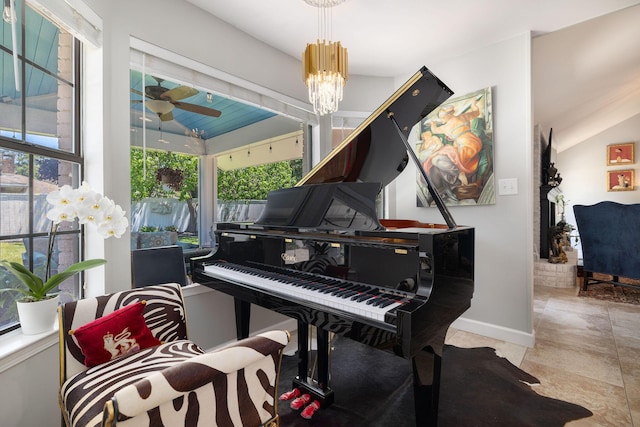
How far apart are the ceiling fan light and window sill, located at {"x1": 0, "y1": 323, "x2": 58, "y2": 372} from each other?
1603 millimetres

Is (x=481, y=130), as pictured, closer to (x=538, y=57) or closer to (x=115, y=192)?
(x=538, y=57)

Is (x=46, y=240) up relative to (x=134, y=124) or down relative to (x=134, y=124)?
down

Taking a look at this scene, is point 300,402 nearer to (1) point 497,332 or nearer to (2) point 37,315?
(2) point 37,315


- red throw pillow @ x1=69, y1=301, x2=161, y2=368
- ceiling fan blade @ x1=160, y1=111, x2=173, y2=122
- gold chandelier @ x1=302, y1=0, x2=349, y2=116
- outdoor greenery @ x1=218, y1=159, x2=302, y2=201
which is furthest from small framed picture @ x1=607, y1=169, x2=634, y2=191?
red throw pillow @ x1=69, y1=301, x2=161, y2=368

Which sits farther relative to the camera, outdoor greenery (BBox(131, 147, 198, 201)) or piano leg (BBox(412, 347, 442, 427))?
outdoor greenery (BBox(131, 147, 198, 201))

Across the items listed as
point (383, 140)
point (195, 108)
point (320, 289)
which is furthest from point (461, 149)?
point (195, 108)

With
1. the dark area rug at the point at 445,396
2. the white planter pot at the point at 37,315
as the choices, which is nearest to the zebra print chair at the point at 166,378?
the white planter pot at the point at 37,315

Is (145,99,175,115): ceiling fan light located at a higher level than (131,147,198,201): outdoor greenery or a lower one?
higher

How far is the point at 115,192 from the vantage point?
6.12 feet

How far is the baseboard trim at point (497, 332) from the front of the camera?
2.68 m

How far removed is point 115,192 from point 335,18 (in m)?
2.09

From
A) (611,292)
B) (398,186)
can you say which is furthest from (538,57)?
(611,292)

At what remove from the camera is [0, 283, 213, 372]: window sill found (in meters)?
1.19

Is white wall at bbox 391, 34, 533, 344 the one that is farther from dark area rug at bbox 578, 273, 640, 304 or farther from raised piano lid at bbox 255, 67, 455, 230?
dark area rug at bbox 578, 273, 640, 304
